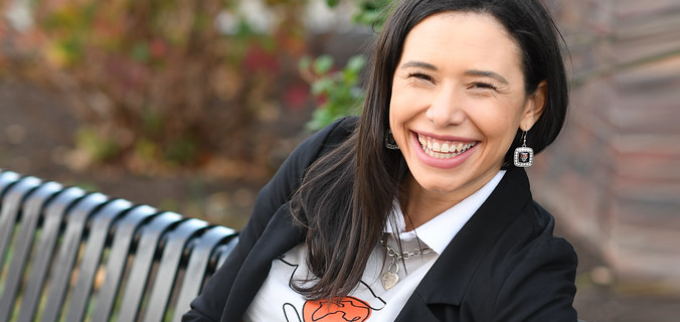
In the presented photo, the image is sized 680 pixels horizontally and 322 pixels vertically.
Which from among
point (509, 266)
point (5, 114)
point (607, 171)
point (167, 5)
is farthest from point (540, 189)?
point (5, 114)

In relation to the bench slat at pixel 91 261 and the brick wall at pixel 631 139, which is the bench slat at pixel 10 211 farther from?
the brick wall at pixel 631 139

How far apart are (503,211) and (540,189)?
13.1 ft

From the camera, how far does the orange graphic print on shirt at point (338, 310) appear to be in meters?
2.06

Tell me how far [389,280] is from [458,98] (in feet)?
1.72

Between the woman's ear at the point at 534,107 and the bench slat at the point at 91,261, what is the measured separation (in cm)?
154

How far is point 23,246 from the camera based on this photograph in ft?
10.2

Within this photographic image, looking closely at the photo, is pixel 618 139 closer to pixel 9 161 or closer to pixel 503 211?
pixel 503 211

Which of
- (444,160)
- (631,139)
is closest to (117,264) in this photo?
(444,160)

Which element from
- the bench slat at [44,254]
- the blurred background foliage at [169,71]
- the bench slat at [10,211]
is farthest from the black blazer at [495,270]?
the blurred background foliage at [169,71]

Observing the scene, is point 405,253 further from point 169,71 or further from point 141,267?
point 169,71

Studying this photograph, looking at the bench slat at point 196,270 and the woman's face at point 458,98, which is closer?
the woman's face at point 458,98

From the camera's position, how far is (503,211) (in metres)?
1.96

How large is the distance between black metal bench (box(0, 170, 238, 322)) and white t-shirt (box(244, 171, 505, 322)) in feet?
1.54

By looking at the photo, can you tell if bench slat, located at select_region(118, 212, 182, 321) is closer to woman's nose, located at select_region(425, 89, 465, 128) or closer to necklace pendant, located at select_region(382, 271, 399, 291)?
necklace pendant, located at select_region(382, 271, 399, 291)
